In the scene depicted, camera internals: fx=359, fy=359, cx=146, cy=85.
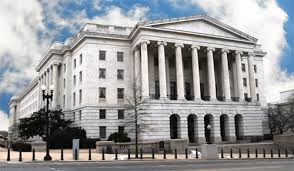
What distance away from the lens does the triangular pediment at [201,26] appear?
196 ft

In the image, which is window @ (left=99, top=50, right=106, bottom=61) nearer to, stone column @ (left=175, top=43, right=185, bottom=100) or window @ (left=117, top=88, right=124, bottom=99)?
window @ (left=117, top=88, right=124, bottom=99)

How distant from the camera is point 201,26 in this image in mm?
63750

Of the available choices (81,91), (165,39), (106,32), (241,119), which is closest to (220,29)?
(165,39)

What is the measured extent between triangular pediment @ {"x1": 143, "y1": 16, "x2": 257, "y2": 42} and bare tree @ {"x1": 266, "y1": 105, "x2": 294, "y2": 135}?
1817 cm

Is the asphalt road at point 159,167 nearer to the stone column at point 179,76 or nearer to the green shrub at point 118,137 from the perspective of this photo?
the green shrub at point 118,137

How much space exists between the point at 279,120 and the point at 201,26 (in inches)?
1098

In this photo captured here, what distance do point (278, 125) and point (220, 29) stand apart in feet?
81.5

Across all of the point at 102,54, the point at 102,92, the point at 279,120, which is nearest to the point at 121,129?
the point at 102,92

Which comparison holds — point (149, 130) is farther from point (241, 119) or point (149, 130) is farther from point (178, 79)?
point (241, 119)

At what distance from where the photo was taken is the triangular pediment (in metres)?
59.8

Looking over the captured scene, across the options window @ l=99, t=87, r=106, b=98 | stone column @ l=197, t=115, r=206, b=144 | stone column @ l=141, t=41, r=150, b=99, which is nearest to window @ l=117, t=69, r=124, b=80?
window @ l=99, t=87, r=106, b=98

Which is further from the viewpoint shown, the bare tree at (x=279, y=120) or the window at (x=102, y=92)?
the bare tree at (x=279, y=120)

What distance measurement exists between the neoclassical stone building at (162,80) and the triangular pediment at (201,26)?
0.17m

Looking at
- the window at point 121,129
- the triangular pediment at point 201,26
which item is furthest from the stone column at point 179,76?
the window at point 121,129
